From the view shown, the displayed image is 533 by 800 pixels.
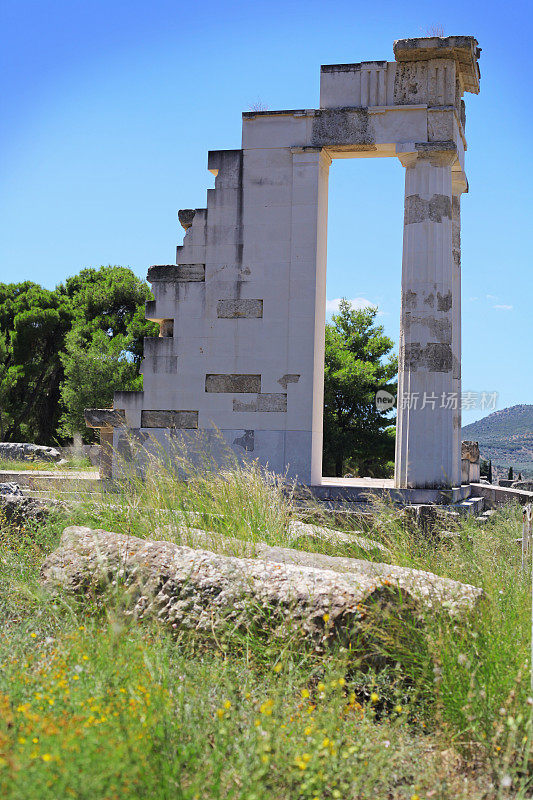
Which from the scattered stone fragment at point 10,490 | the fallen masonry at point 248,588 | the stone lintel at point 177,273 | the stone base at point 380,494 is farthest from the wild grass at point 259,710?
the stone lintel at point 177,273

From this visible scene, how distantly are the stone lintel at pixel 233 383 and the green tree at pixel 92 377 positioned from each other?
61.9 feet

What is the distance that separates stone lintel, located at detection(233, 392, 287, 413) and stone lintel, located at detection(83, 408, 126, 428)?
1.54 meters

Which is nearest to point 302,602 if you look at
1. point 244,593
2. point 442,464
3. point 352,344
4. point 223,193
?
point 244,593

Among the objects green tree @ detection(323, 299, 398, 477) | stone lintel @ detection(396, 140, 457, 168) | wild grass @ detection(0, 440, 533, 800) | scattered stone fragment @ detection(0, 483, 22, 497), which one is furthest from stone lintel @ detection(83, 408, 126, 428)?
green tree @ detection(323, 299, 398, 477)

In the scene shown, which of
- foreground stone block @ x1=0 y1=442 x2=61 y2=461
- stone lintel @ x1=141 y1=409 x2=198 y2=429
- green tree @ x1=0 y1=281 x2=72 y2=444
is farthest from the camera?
green tree @ x1=0 y1=281 x2=72 y2=444

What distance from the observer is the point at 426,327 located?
8.48 meters

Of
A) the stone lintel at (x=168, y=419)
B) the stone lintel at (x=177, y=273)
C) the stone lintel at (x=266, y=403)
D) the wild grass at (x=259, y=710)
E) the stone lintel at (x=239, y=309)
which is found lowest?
the wild grass at (x=259, y=710)

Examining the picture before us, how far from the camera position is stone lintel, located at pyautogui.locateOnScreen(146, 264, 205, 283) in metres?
8.91

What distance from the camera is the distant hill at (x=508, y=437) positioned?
1169 inches

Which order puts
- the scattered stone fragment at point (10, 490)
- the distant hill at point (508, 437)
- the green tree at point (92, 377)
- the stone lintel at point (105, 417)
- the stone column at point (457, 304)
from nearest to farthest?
the scattered stone fragment at point (10, 490)
the stone lintel at point (105, 417)
the stone column at point (457, 304)
the green tree at point (92, 377)
the distant hill at point (508, 437)

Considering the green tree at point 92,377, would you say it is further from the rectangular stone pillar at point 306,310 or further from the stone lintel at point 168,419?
the rectangular stone pillar at point 306,310

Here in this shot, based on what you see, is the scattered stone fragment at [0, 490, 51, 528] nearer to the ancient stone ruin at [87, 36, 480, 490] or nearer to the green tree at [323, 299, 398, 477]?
the ancient stone ruin at [87, 36, 480, 490]

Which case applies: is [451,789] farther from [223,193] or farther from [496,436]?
[496,436]

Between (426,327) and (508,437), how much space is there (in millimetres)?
32819
